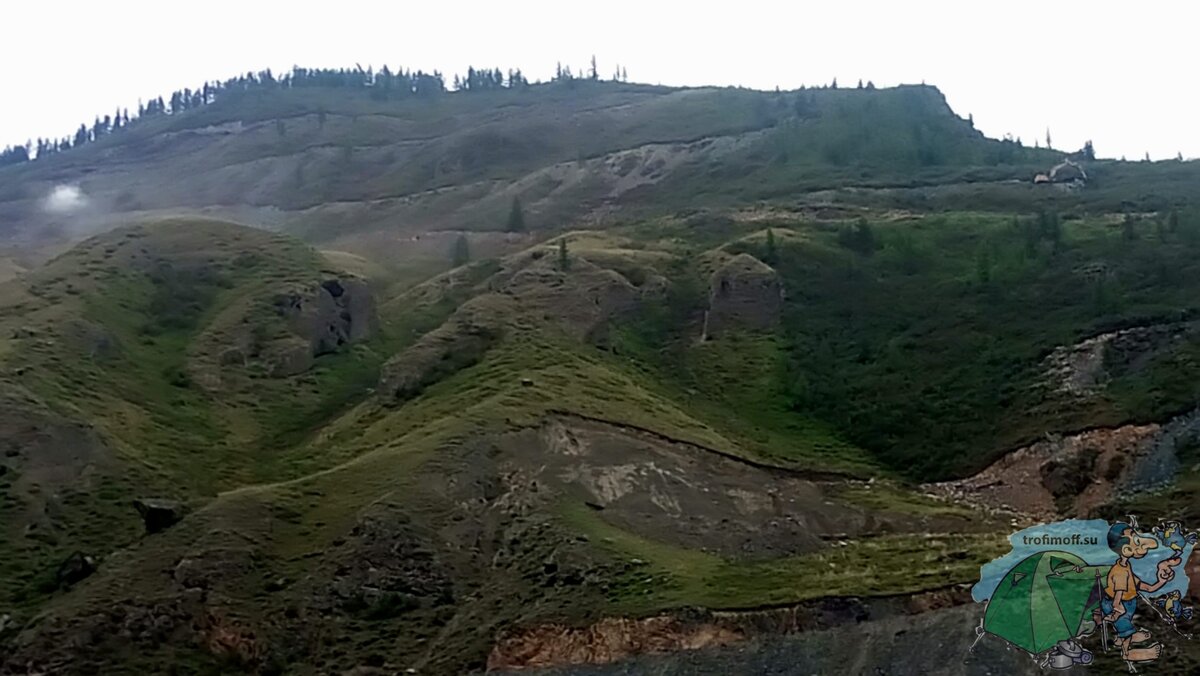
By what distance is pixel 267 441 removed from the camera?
2758 inches

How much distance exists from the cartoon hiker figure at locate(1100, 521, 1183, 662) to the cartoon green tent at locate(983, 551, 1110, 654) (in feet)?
1.13

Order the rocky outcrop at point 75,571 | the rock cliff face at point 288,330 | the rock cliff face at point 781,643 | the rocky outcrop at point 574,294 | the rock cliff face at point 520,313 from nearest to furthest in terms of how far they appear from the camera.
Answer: the rock cliff face at point 781,643
the rocky outcrop at point 75,571
the rock cliff face at point 520,313
the rock cliff face at point 288,330
the rocky outcrop at point 574,294

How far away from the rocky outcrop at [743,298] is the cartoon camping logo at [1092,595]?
56007mm

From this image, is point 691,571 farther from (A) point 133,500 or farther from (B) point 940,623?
(A) point 133,500

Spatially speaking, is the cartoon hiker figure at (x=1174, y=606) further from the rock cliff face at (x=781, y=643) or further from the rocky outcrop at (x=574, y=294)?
the rocky outcrop at (x=574, y=294)

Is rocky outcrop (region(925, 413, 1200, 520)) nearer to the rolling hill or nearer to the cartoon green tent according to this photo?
the rolling hill

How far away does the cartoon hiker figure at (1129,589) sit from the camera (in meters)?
31.1

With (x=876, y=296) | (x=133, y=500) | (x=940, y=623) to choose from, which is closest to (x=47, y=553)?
(x=133, y=500)

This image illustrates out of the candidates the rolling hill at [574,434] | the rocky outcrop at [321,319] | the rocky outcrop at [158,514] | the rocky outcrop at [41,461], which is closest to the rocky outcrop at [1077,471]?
the rolling hill at [574,434]

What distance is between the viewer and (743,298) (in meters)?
93.5

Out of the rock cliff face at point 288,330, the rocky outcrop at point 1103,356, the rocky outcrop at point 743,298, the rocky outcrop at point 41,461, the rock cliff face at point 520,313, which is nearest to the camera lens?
the rocky outcrop at point 41,461

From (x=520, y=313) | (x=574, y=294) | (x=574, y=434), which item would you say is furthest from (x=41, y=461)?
(x=574, y=294)

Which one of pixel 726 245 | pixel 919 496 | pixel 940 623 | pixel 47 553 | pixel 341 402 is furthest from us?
pixel 726 245

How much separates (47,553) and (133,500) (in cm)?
506
